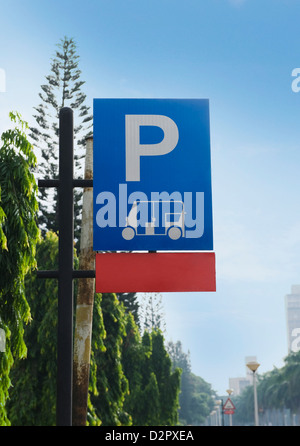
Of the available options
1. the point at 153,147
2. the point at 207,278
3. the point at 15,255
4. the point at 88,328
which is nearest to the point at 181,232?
the point at 207,278

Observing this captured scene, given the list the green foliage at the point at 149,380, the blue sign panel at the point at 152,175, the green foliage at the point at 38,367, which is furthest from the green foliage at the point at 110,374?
the blue sign panel at the point at 152,175

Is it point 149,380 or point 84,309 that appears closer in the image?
point 84,309

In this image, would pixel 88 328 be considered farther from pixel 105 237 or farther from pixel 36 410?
pixel 36 410

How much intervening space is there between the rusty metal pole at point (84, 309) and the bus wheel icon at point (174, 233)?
1044 millimetres

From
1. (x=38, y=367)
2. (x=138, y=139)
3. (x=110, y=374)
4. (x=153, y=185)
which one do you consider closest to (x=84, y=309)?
(x=153, y=185)

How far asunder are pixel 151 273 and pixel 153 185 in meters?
0.84

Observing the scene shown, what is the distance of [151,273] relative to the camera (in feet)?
19.1

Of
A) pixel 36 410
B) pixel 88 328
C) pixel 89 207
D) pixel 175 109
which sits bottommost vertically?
pixel 36 410

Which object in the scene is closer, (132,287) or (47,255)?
(132,287)

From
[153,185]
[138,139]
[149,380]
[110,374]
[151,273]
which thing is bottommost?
[149,380]

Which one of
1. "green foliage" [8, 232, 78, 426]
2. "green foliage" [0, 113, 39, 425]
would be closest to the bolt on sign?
"green foliage" [0, 113, 39, 425]

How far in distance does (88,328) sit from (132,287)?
1.54 m

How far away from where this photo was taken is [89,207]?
22.6ft

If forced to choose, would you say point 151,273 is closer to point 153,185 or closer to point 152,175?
point 153,185
